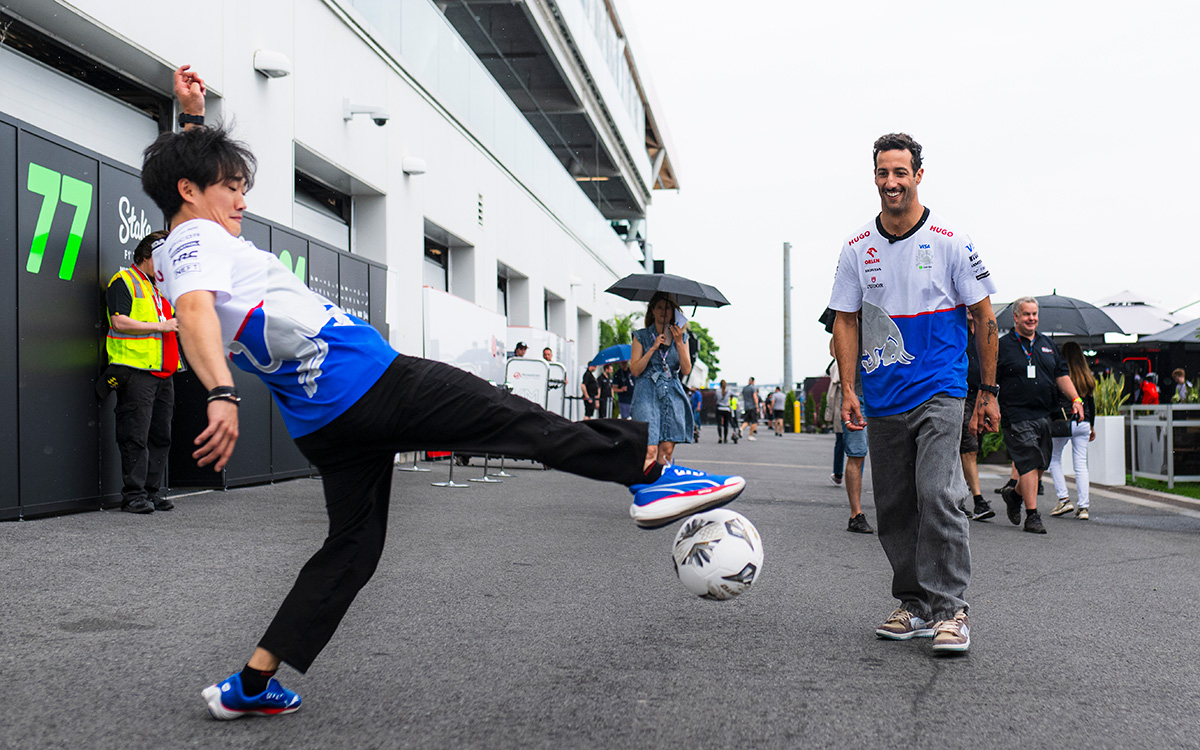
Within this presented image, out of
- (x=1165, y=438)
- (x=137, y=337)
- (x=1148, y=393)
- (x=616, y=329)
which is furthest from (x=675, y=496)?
(x=616, y=329)

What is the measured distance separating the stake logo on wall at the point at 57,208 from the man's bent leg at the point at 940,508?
562cm

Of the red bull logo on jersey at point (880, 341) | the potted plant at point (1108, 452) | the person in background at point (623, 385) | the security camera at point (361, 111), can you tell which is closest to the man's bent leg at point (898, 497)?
the red bull logo on jersey at point (880, 341)

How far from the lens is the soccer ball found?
307 centimetres

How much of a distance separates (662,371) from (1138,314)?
1885cm

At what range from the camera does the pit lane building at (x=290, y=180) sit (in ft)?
21.7

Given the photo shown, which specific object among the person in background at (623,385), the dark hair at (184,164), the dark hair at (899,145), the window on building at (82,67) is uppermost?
the window on building at (82,67)

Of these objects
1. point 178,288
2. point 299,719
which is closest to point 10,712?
point 299,719

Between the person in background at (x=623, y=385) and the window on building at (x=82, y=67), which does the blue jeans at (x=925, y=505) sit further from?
the person in background at (x=623, y=385)

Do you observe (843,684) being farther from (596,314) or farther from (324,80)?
(596,314)

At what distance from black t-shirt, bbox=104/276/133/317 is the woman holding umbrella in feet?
11.8

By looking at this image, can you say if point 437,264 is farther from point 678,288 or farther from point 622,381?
point 678,288

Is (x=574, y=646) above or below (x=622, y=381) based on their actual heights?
below

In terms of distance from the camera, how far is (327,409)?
2.76m

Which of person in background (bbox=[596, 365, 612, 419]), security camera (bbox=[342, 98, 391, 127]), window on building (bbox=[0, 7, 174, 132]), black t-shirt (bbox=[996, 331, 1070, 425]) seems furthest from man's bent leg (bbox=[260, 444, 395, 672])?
person in background (bbox=[596, 365, 612, 419])
